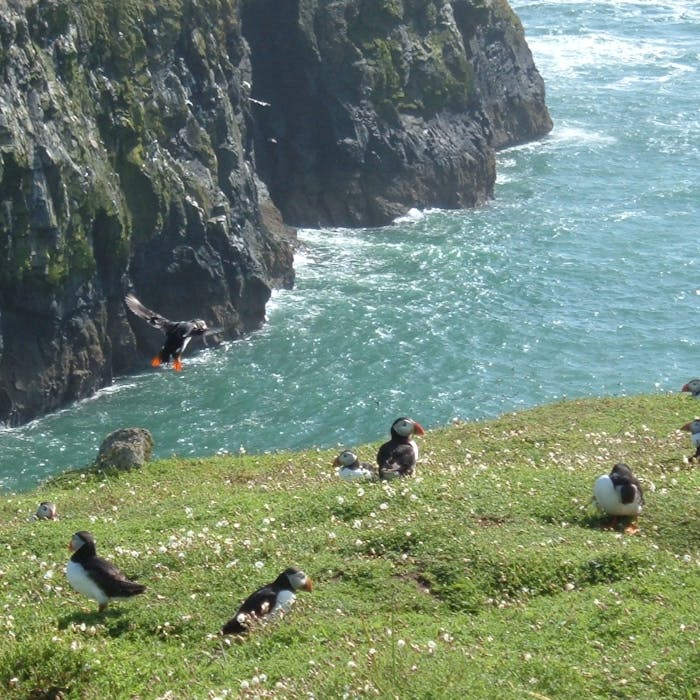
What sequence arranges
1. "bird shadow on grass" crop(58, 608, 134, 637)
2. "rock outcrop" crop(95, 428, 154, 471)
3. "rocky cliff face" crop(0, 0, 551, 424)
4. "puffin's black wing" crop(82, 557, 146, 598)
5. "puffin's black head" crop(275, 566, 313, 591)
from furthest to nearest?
"rocky cliff face" crop(0, 0, 551, 424) < "rock outcrop" crop(95, 428, 154, 471) < "puffin's black wing" crop(82, 557, 146, 598) < "bird shadow on grass" crop(58, 608, 134, 637) < "puffin's black head" crop(275, 566, 313, 591)

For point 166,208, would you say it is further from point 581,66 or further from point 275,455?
point 581,66

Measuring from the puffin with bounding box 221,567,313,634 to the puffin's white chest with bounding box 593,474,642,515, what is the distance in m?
6.13

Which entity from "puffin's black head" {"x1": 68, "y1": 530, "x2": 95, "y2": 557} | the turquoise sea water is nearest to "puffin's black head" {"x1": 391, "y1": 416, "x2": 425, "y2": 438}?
"puffin's black head" {"x1": 68, "y1": 530, "x2": 95, "y2": 557}

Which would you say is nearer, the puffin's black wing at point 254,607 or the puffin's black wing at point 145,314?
the puffin's black wing at point 254,607

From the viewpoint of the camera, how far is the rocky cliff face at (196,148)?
175 ft

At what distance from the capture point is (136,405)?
56188 mm

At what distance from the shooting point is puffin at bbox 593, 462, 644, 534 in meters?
22.2

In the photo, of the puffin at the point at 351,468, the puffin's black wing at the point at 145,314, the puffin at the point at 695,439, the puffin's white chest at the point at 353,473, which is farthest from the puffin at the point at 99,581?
the puffin at the point at 695,439

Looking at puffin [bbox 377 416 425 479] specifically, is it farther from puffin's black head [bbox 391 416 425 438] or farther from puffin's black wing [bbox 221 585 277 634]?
puffin's black wing [bbox 221 585 277 634]

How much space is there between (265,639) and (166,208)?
45228 millimetres

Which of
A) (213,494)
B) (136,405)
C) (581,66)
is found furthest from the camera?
(581,66)

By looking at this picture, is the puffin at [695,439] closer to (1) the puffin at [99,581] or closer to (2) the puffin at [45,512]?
(2) the puffin at [45,512]

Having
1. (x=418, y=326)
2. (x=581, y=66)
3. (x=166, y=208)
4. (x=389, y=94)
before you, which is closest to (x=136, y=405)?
(x=166, y=208)

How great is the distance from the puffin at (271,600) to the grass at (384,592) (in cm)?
24
